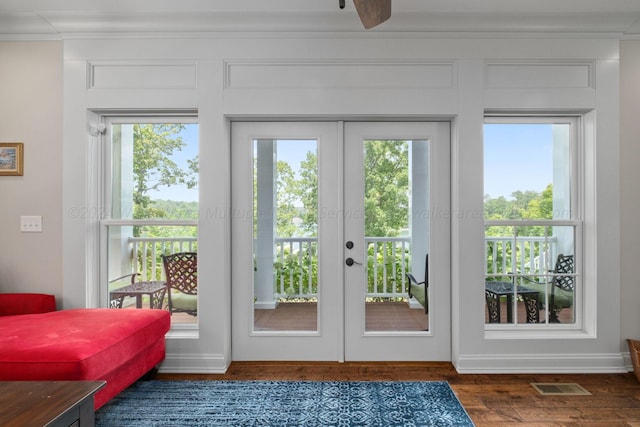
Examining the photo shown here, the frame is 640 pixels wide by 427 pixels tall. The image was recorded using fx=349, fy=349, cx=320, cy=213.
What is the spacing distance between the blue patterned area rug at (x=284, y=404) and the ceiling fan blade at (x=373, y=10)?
7.05 ft

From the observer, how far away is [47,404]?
3.78 feet

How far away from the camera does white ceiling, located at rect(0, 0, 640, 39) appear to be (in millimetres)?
2478

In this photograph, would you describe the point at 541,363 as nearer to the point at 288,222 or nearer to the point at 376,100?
the point at 288,222

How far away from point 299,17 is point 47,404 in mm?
2632

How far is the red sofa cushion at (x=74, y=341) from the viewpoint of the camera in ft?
5.77

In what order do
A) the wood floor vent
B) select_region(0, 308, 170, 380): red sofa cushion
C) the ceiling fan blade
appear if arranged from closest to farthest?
1. the ceiling fan blade
2. select_region(0, 308, 170, 380): red sofa cushion
3. the wood floor vent

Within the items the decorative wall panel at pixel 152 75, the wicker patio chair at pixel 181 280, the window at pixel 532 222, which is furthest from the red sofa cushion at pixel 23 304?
the window at pixel 532 222

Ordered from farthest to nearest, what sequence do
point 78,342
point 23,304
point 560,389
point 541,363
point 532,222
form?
point 532,222, point 541,363, point 23,304, point 560,389, point 78,342

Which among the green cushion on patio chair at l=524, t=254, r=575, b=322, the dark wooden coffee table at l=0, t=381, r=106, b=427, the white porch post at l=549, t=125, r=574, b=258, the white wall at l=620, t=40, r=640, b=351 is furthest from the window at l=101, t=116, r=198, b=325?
the white wall at l=620, t=40, r=640, b=351

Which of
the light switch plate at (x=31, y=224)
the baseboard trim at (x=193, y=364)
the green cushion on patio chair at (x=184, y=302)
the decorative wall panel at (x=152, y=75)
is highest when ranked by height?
the decorative wall panel at (x=152, y=75)

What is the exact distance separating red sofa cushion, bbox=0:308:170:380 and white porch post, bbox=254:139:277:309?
2.71 feet

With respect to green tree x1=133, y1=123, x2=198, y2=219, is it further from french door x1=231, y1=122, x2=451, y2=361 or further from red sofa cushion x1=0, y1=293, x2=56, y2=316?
red sofa cushion x1=0, y1=293, x2=56, y2=316

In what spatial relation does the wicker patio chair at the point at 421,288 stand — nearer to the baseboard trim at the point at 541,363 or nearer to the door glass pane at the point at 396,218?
the door glass pane at the point at 396,218

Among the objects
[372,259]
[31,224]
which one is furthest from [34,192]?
[372,259]
